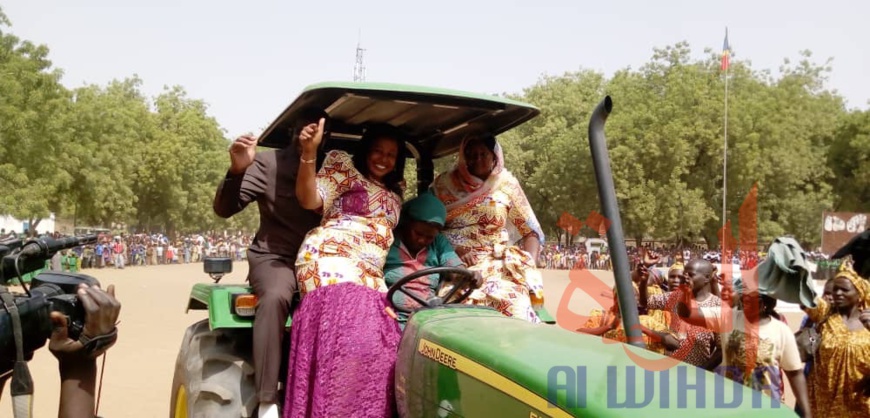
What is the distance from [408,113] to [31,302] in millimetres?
2661

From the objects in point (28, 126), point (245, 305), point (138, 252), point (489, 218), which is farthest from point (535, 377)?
point (138, 252)

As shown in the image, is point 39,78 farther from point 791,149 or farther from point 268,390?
point 791,149

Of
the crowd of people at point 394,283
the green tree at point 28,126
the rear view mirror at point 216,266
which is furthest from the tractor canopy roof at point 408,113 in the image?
the green tree at point 28,126

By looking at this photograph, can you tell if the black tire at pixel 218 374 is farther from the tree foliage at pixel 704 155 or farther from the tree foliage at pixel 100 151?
the tree foliage at pixel 704 155

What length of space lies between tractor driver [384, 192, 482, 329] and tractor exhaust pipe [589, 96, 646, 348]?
1.71 meters

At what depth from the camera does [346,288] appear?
13.4 feet

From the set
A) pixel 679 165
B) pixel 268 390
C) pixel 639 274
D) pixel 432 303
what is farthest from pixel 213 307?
pixel 679 165

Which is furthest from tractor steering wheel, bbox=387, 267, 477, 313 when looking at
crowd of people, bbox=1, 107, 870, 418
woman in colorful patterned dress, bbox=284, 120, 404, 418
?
woman in colorful patterned dress, bbox=284, 120, 404, 418

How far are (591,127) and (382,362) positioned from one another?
5.30ft

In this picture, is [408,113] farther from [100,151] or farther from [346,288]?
[100,151]

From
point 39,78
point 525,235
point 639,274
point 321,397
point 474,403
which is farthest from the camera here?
point 39,78

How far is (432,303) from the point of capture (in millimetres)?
3941

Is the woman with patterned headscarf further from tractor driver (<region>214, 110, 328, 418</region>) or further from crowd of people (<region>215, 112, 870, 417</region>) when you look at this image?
tractor driver (<region>214, 110, 328, 418</region>)

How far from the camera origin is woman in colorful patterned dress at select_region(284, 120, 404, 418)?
3.92 meters
